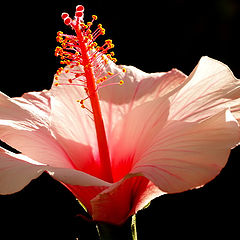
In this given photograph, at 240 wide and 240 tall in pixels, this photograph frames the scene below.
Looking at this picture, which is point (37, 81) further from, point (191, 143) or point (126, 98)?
point (191, 143)

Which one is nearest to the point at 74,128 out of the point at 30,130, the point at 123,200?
the point at 30,130

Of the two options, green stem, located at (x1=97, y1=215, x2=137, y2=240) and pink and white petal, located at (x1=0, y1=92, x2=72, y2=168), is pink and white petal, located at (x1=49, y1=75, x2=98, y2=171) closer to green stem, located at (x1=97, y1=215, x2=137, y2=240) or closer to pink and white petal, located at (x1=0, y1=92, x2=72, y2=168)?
pink and white petal, located at (x1=0, y1=92, x2=72, y2=168)

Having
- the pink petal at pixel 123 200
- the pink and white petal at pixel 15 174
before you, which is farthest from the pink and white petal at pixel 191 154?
the pink and white petal at pixel 15 174

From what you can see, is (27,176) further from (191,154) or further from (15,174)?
(191,154)

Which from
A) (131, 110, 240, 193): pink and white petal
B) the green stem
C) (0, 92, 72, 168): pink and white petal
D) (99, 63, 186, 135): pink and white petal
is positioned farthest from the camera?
(99, 63, 186, 135): pink and white petal

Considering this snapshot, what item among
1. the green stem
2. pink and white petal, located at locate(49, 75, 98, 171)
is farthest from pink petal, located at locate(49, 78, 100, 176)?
the green stem

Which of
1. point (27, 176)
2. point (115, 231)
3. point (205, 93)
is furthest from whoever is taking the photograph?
point (205, 93)

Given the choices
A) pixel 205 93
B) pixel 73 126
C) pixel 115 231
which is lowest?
pixel 115 231
